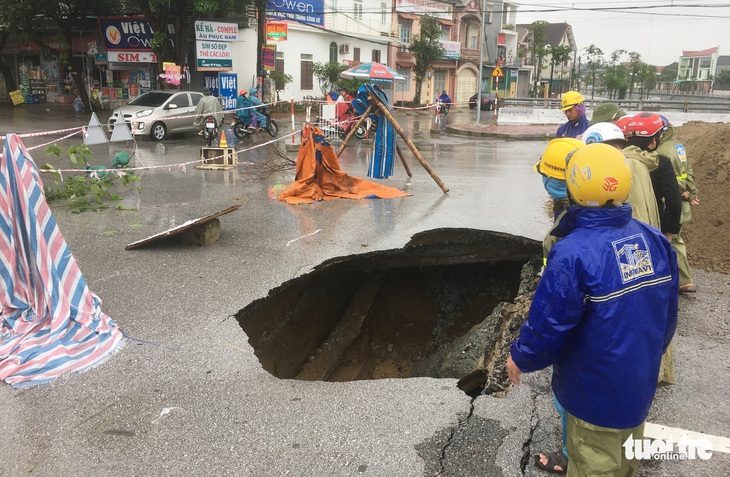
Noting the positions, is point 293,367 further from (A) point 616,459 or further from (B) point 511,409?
(A) point 616,459

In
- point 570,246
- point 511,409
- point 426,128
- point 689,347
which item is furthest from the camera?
point 426,128

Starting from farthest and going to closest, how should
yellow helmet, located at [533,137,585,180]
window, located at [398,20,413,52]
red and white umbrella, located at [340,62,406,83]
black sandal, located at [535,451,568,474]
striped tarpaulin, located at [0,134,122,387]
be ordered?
window, located at [398,20,413,52]
red and white umbrella, located at [340,62,406,83]
striped tarpaulin, located at [0,134,122,387]
yellow helmet, located at [533,137,585,180]
black sandal, located at [535,451,568,474]

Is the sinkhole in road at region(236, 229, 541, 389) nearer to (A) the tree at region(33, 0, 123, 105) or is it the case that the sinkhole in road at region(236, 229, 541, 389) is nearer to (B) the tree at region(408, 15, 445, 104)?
(A) the tree at region(33, 0, 123, 105)

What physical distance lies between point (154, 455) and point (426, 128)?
83.5ft

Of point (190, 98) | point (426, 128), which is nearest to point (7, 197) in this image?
→ point (190, 98)

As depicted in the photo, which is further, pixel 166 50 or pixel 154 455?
pixel 166 50

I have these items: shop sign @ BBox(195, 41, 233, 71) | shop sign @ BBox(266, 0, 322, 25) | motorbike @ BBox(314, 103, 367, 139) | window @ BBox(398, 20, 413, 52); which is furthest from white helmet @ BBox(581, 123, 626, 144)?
window @ BBox(398, 20, 413, 52)

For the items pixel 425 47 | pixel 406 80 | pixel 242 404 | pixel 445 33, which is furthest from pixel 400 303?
pixel 445 33

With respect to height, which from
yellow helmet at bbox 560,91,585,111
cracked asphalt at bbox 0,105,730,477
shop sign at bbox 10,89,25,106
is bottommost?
cracked asphalt at bbox 0,105,730,477

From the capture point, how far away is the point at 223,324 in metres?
4.57

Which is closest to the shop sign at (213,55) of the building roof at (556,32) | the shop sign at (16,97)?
the shop sign at (16,97)

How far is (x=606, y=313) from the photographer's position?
2.17 metres

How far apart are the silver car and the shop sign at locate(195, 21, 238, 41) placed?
742 centimetres

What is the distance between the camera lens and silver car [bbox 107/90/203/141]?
18.4 meters
